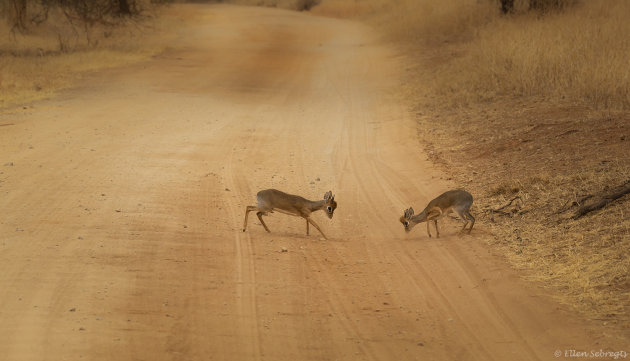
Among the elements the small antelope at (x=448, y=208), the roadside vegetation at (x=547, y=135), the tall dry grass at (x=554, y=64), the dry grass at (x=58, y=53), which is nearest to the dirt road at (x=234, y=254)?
the small antelope at (x=448, y=208)

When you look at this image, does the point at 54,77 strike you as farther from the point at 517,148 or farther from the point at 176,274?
the point at 176,274

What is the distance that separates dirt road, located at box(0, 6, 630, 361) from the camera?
591 centimetres

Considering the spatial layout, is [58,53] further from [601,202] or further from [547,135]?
[601,202]

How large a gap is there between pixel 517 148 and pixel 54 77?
43.2ft

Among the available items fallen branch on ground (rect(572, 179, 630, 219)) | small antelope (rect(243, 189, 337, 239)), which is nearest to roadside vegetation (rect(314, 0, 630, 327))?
fallen branch on ground (rect(572, 179, 630, 219))

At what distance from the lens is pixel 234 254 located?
306 inches

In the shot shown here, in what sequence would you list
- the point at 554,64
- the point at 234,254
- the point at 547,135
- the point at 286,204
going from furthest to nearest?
1. the point at 554,64
2. the point at 547,135
3. the point at 286,204
4. the point at 234,254

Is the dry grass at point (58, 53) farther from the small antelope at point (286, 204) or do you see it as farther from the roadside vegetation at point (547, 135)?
the small antelope at point (286, 204)

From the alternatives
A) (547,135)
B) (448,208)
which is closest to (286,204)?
(448,208)

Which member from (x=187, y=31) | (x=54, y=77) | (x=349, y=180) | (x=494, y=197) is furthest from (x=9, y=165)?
(x=187, y=31)

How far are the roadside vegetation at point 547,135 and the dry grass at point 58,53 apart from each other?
338 inches

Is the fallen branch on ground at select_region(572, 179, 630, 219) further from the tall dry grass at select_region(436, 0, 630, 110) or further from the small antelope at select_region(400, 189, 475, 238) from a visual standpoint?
the tall dry grass at select_region(436, 0, 630, 110)

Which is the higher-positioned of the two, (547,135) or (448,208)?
(448,208)

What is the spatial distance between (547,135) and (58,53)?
17607 mm
